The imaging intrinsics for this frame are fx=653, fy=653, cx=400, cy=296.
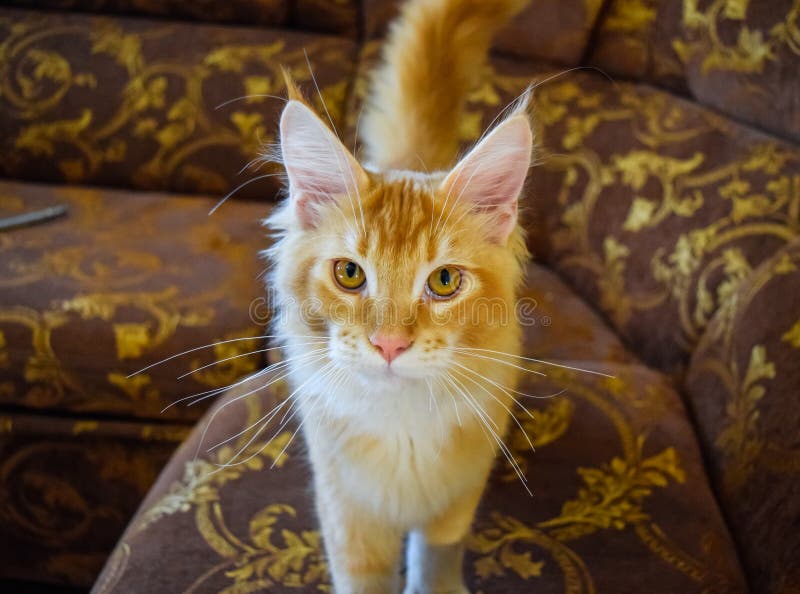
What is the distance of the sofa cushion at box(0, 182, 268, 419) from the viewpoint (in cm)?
145

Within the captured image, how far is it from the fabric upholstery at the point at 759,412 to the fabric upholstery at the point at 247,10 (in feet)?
4.96

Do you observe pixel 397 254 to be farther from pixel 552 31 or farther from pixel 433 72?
pixel 552 31

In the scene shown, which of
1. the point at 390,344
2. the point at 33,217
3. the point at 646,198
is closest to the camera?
the point at 390,344

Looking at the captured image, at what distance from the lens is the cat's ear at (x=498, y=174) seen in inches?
33.1

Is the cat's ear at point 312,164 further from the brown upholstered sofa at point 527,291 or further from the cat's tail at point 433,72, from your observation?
the cat's tail at point 433,72

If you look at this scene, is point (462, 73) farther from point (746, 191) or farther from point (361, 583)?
point (361, 583)

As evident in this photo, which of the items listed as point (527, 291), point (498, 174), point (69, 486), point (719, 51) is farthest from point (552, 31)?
point (69, 486)

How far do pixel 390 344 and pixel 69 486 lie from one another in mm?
1198

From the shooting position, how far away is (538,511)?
1.09 m

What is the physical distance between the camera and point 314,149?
2.93 ft

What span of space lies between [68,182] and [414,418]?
5.62 ft

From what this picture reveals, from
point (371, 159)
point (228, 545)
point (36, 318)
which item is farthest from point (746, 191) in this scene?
point (36, 318)

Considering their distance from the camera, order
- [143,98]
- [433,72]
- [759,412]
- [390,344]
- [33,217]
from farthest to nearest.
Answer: [143,98]
[33,217]
[433,72]
[759,412]
[390,344]

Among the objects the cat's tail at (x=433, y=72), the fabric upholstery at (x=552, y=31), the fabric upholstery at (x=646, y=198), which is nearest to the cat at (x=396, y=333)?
the fabric upholstery at (x=646, y=198)
